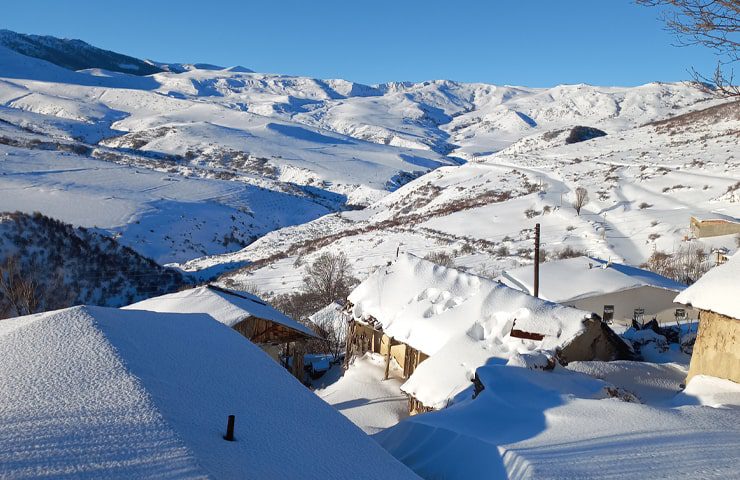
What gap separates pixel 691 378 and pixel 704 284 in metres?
1.96

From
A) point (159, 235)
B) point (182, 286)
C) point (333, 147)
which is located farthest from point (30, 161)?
point (333, 147)

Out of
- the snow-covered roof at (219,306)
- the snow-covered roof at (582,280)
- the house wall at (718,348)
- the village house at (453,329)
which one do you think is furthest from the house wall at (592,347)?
the snow-covered roof at (582,280)

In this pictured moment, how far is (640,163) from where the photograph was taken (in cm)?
6656

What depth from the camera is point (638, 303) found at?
24609 mm

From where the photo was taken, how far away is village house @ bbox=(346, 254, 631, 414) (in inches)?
518

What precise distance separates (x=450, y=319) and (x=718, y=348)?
7.03 meters

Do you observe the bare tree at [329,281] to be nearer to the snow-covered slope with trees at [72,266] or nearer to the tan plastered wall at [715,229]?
the snow-covered slope with trees at [72,266]

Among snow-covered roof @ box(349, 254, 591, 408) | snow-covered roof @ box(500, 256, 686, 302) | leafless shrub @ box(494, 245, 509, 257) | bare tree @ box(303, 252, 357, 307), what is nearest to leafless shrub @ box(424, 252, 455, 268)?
leafless shrub @ box(494, 245, 509, 257)

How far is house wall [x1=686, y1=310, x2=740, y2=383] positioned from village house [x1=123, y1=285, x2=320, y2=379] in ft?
40.6

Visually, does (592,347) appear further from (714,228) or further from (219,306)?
(714,228)

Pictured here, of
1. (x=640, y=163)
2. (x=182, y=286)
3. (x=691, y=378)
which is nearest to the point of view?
(x=691, y=378)

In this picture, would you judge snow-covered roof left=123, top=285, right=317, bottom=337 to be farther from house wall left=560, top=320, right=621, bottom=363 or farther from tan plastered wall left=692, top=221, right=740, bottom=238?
tan plastered wall left=692, top=221, right=740, bottom=238

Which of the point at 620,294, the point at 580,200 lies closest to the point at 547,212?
the point at 580,200

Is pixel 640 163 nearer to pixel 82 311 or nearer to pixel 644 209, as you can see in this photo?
pixel 644 209
